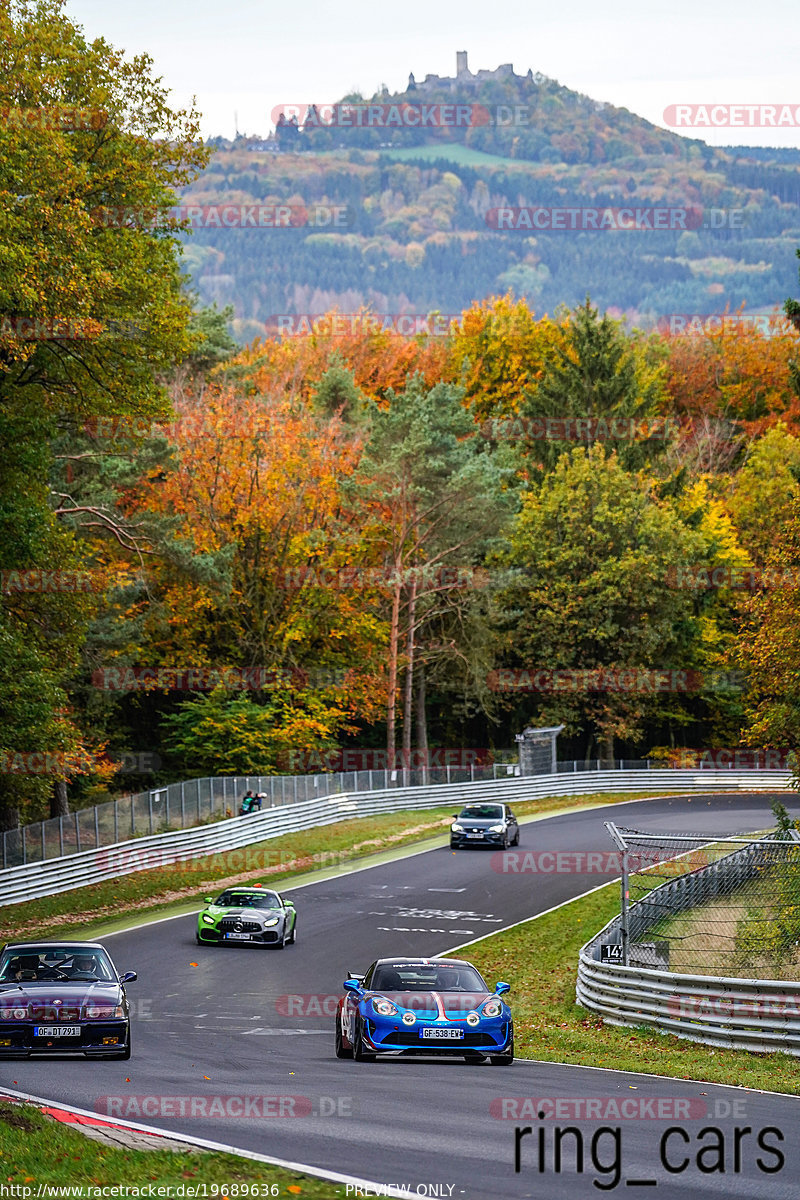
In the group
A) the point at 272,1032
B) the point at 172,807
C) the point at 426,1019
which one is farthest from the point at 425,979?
the point at 172,807

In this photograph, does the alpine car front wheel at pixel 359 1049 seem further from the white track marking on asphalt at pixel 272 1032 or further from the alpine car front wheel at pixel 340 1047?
the white track marking on asphalt at pixel 272 1032

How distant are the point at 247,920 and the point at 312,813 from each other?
20477 mm

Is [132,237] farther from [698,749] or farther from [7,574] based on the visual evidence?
[698,749]

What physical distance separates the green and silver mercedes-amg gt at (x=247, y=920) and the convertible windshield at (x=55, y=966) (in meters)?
10.6

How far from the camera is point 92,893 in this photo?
113 feet

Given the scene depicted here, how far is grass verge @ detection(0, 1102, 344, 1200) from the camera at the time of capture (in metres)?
9.47

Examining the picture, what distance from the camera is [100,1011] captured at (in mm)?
16062

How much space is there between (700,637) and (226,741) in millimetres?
31585

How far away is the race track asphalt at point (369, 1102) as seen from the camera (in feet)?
33.1

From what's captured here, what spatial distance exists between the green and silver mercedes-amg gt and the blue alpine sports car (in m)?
11.8

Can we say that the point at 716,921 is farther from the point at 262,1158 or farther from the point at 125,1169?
the point at 125,1169

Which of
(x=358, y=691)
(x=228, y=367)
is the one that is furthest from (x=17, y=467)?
(x=228, y=367)

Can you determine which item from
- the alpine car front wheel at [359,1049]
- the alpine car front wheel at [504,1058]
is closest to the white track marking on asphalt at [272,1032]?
the alpine car front wheel at [359,1049]

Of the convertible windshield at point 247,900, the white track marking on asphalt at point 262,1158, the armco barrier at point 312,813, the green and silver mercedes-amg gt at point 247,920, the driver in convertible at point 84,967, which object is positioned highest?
the white track marking on asphalt at point 262,1158
